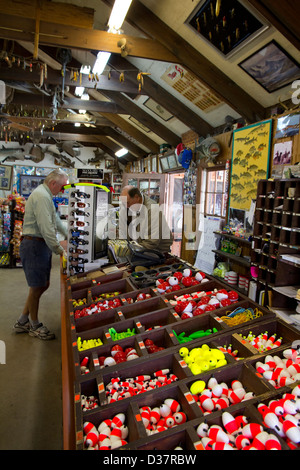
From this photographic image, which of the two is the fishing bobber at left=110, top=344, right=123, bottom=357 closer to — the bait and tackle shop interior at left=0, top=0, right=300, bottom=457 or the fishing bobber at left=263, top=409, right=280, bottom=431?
the bait and tackle shop interior at left=0, top=0, right=300, bottom=457

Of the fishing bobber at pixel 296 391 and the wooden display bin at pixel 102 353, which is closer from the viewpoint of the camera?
the fishing bobber at pixel 296 391

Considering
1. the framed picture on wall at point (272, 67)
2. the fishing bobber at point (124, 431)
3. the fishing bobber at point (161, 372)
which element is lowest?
the fishing bobber at point (124, 431)

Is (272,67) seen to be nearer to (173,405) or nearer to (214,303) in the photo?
(214,303)

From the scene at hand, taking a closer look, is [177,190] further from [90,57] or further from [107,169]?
[107,169]

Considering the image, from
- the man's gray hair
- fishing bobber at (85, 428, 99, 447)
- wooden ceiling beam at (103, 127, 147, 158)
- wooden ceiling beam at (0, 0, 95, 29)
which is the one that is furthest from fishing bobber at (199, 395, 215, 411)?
wooden ceiling beam at (103, 127, 147, 158)

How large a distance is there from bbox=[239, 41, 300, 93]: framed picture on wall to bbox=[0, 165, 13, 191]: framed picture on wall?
11017mm

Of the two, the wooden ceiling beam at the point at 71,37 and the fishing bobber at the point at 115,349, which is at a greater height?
the wooden ceiling beam at the point at 71,37

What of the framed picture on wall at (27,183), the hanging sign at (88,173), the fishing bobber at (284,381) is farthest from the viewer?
the framed picture on wall at (27,183)

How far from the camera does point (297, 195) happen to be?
3.02 metres

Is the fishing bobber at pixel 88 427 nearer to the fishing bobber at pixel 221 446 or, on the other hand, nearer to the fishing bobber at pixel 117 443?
the fishing bobber at pixel 117 443

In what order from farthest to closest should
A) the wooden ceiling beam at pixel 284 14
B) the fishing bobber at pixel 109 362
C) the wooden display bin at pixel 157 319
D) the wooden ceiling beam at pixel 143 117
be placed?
the wooden ceiling beam at pixel 143 117 < the wooden ceiling beam at pixel 284 14 < the wooden display bin at pixel 157 319 < the fishing bobber at pixel 109 362

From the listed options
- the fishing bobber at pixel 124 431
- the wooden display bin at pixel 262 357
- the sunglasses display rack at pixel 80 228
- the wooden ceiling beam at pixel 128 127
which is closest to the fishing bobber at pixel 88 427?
the fishing bobber at pixel 124 431

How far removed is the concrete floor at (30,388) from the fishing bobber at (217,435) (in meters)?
1.73

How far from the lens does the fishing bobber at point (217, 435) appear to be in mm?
1120
